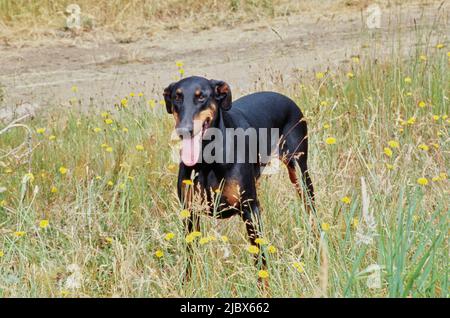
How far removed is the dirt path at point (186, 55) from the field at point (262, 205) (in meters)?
1.62

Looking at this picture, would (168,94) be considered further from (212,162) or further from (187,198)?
(187,198)

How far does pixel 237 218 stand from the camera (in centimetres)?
436

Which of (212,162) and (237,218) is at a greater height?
(212,162)

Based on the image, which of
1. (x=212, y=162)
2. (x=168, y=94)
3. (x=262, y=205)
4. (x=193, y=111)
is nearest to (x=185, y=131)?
(x=193, y=111)

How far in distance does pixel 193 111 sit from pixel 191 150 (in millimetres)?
197

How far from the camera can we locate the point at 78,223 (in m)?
4.07

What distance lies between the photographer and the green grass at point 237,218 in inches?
120

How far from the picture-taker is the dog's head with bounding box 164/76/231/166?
376 centimetres

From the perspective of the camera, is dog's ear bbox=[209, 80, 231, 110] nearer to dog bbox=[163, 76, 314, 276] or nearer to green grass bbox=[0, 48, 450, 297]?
dog bbox=[163, 76, 314, 276]

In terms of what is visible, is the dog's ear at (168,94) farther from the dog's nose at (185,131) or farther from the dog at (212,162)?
the dog's nose at (185,131)

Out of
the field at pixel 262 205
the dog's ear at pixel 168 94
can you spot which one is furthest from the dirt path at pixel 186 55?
the dog's ear at pixel 168 94

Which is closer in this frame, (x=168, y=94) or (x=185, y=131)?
(x=185, y=131)
